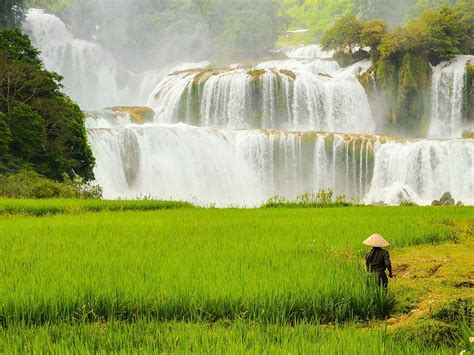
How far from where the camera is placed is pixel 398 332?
323cm

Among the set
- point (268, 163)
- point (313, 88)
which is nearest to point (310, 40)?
point (313, 88)

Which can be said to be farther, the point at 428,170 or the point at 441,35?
the point at 441,35

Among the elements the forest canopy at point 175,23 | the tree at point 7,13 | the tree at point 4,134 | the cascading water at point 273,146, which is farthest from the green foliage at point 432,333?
the forest canopy at point 175,23

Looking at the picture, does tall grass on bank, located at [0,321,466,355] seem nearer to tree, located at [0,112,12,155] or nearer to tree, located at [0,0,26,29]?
tree, located at [0,112,12,155]

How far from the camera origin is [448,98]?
39.3 meters

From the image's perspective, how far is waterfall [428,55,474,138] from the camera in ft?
127

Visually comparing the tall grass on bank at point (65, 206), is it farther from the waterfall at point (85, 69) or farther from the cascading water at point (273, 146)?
the waterfall at point (85, 69)

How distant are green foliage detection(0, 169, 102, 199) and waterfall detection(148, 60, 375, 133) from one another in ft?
70.3

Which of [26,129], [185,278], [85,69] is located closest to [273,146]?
[26,129]

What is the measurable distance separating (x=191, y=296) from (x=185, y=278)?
1.54 ft

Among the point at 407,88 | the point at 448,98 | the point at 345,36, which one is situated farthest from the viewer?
the point at 345,36

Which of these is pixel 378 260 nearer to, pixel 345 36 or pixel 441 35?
pixel 441 35

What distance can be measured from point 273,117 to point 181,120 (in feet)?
23.4

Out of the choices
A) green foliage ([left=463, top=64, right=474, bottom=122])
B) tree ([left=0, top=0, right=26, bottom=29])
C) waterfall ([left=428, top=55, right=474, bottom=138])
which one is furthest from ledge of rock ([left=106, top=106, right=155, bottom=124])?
green foliage ([left=463, top=64, right=474, bottom=122])
